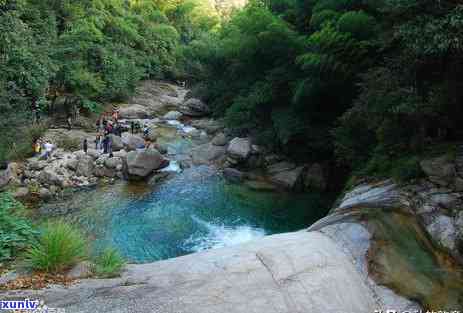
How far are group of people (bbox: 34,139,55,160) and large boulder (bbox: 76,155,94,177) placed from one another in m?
1.65

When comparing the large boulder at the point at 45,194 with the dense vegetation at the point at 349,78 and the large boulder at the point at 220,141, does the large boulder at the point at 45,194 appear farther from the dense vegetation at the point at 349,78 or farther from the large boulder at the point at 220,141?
the dense vegetation at the point at 349,78

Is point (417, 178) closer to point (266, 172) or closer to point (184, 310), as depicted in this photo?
point (184, 310)

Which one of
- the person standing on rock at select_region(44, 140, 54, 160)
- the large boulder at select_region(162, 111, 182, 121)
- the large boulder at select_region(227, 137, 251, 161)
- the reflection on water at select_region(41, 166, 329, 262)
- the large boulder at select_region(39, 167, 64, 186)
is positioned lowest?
the reflection on water at select_region(41, 166, 329, 262)

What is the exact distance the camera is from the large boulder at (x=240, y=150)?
50.7 feet

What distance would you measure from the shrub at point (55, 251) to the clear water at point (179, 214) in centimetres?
428

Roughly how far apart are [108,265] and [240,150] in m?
10.8

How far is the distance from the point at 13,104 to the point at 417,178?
1313cm

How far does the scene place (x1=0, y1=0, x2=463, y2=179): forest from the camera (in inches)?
269

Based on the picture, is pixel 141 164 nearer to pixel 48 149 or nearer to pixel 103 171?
pixel 103 171

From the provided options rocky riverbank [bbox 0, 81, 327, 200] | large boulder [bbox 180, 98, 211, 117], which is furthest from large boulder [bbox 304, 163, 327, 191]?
large boulder [bbox 180, 98, 211, 117]

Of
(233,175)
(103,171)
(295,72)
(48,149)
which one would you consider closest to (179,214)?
(233,175)

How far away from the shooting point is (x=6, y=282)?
4387 millimetres

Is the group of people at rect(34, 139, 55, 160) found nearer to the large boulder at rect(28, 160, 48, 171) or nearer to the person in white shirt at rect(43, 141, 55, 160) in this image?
the person in white shirt at rect(43, 141, 55, 160)

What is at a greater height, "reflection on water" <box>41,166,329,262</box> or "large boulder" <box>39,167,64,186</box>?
"large boulder" <box>39,167,64,186</box>
